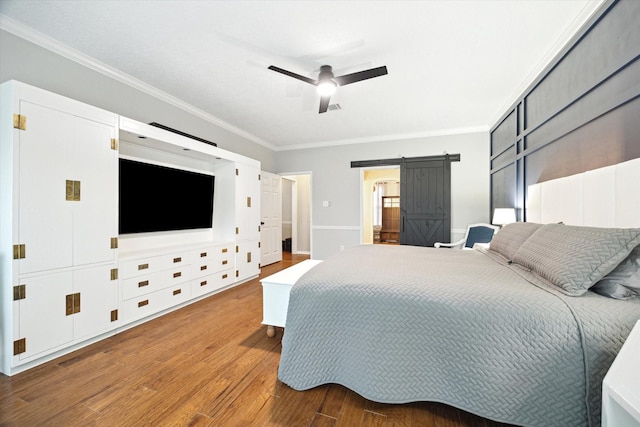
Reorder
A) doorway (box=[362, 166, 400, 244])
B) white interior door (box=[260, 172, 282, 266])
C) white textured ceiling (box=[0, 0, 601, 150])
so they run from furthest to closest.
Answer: doorway (box=[362, 166, 400, 244]) → white interior door (box=[260, 172, 282, 266]) → white textured ceiling (box=[0, 0, 601, 150])

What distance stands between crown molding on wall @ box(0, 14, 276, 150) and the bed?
305 cm

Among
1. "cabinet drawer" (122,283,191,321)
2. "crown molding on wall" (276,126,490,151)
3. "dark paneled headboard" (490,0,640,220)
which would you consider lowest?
"cabinet drawer" (122,283,191,321)

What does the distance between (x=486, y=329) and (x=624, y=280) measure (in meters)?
0.69

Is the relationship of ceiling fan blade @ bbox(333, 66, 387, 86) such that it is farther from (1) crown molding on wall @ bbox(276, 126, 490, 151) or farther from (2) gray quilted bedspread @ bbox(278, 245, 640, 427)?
(1) crown molding on wall @ bbox(276, 126, 490, 151)

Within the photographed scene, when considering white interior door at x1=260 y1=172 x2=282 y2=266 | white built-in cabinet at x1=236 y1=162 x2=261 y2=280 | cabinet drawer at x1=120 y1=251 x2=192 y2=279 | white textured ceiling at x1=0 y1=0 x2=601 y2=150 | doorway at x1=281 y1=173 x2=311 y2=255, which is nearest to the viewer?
white textured ceiling at x1=0 y1=0 x2=601 y2=150

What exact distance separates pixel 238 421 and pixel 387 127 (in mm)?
4492

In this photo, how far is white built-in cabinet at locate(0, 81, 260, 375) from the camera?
1731mm

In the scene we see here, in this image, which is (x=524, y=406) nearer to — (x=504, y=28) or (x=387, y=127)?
(x=504, y=28)

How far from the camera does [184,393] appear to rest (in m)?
1.53

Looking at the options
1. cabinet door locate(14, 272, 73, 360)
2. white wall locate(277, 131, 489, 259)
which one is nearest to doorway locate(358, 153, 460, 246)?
white wall locate(277, 131, 489, 259)

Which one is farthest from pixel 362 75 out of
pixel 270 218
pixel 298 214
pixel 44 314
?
pixel 298 214

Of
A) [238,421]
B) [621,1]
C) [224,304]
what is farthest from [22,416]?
[621,1]

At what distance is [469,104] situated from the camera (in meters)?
3.56

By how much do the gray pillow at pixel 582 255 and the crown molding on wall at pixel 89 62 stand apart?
410 cm
